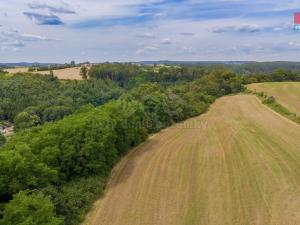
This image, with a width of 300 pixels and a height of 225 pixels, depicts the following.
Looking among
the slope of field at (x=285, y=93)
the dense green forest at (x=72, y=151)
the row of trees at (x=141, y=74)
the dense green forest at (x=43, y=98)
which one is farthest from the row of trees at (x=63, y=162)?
the row of trees at (x=141, y=74)

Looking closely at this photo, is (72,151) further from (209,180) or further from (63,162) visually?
(209,180)

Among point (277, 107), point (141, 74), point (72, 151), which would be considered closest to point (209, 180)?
point (72, 151)

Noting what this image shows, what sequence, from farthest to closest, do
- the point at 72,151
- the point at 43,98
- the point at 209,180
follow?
the point at 43,98 → the point at 209,180 → the point at 72,151

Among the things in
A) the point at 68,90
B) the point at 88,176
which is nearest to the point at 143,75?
the point at 68,90

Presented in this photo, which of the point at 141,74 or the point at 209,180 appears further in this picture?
the point at 141,74

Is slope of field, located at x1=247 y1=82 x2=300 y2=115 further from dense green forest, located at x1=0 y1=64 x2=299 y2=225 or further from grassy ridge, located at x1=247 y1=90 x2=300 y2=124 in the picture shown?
dense green forest, located at x1=0 y1=64 x2=299 y2=225

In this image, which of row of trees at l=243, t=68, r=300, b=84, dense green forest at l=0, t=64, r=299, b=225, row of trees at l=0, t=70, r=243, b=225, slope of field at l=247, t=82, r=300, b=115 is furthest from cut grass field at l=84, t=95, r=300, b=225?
row of trees at l=243, t=68, r=300, b=84

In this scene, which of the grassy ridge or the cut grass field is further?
the grassy ridge
